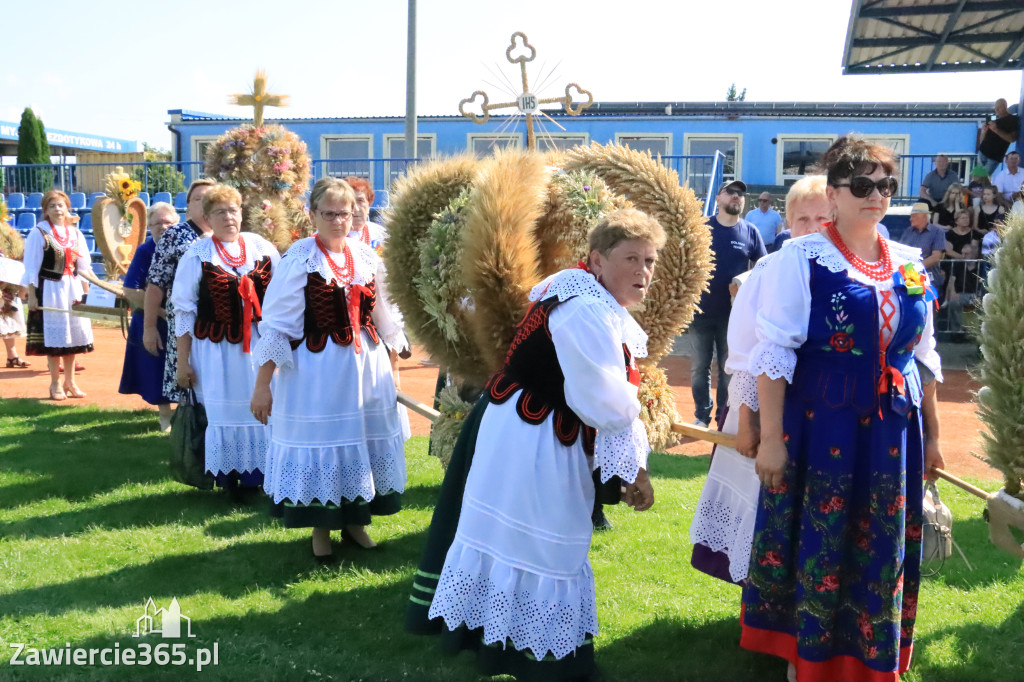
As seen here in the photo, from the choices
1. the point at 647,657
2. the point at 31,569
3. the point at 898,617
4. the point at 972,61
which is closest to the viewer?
the point at 898,617

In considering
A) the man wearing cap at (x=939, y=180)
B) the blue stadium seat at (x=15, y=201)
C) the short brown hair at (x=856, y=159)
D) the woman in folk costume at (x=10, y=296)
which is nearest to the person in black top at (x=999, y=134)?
the man wearing cap at (x=939, y=180)

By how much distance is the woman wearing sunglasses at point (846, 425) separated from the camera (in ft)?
10.6

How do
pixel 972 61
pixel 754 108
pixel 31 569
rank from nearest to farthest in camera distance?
pixel 31 569, pixel 972 61, pixel 754 108

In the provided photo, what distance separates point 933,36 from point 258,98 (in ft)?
41.1

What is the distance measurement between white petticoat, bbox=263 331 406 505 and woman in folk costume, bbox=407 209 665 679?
1.65m

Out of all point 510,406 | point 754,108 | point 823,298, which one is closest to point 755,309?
point 823,298

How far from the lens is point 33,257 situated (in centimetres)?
1000

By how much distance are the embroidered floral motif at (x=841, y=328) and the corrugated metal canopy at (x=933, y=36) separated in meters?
12.3

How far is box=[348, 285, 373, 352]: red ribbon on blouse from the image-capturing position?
488 cm

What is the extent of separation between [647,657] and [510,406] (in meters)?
1.44

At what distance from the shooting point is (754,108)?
2322 cm

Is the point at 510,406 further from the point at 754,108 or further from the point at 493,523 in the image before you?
the point at 754,108

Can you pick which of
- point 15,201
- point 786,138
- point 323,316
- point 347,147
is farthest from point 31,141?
point 323,316

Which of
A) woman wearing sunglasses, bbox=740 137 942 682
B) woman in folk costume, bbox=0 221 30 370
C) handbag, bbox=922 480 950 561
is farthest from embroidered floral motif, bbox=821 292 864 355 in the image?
woman in folk costume, bbox=0 221 30 370
